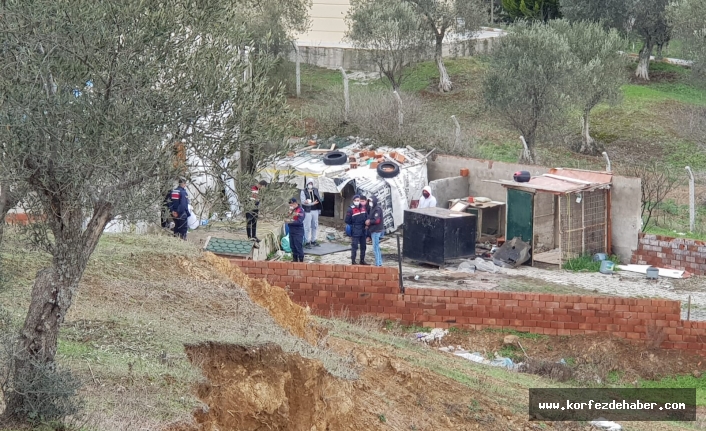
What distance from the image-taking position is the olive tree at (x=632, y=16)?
39281mm

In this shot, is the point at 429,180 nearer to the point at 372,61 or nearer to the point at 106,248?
the point at 106,248

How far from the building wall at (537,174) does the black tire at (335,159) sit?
210 centimetres

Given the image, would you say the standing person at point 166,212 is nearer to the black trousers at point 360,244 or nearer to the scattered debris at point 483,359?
the black trousers at point 360,244

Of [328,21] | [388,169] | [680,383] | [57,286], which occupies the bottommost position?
[680,383]

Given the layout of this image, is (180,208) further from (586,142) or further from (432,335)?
(586,142)

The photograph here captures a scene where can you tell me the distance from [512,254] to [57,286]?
13.4 metres

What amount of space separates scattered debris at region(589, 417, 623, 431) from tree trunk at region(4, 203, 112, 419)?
6478mm

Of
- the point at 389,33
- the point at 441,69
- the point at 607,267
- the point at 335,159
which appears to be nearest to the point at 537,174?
the point at 607,267

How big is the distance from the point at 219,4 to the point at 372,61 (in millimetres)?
29162

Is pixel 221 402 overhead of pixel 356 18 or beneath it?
beneath

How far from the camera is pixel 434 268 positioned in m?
19.6

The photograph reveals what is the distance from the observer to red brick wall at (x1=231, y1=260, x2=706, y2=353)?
14.9 m

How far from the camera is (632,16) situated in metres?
39.5

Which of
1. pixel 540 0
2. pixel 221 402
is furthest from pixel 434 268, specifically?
pixel 540 0
